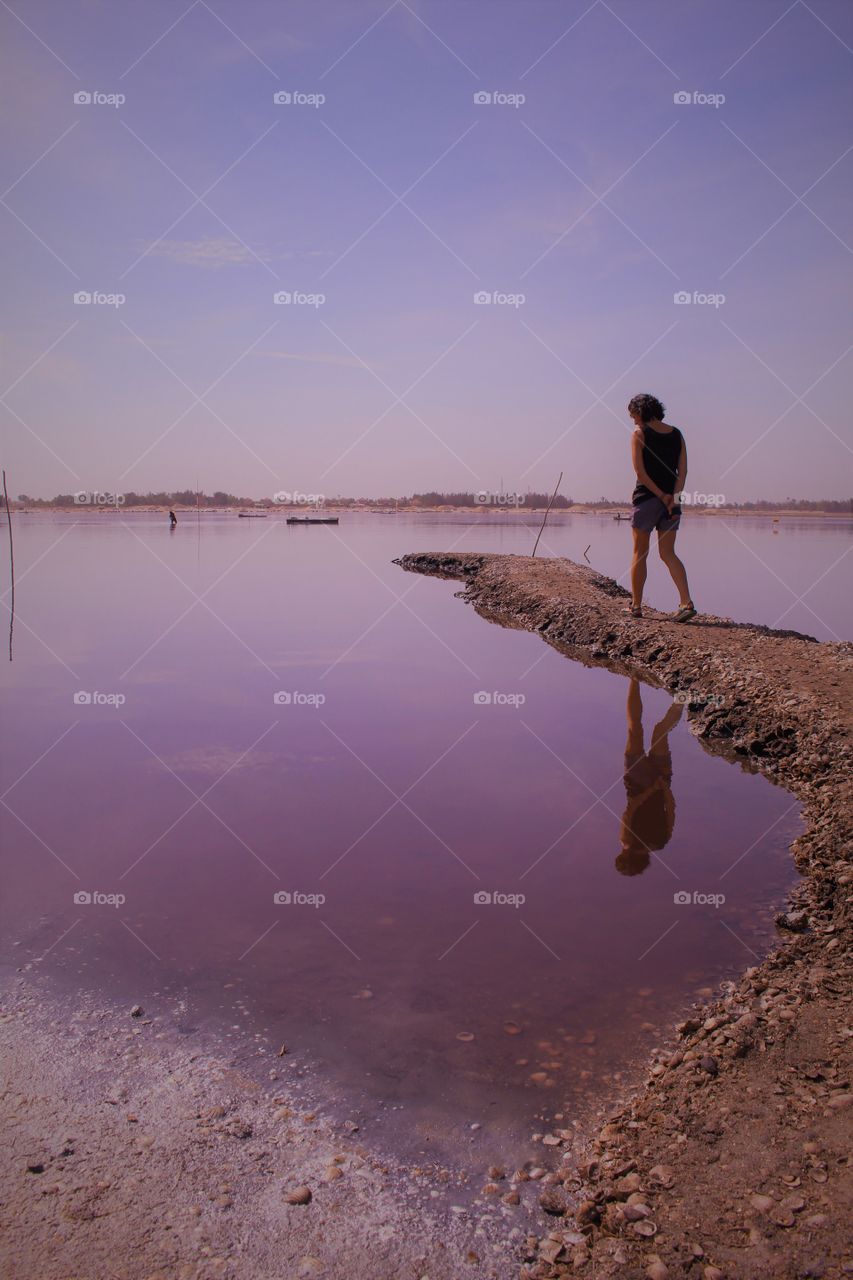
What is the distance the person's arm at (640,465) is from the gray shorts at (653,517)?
15cm

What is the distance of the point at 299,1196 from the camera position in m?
2.30

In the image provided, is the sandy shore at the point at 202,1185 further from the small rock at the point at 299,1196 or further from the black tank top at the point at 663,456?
the black tank top at the point at 663,456

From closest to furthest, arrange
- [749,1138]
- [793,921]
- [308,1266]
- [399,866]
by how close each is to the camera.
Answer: [308,1266]
[749,1138]
[793,921]
[399,866]

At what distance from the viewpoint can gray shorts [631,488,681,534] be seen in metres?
10.1

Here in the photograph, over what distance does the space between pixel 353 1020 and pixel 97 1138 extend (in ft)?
3.16

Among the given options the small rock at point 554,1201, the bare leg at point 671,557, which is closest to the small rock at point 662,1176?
the small rock at point 554,1201

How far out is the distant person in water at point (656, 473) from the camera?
978 cm

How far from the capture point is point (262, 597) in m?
17.5

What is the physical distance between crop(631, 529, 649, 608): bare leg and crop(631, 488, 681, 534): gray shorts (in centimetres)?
10

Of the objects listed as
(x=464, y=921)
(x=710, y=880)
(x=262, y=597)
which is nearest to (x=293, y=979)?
(x=464, y=921)

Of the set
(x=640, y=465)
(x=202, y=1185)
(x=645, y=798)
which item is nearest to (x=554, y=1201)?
(x=202, y=1185)

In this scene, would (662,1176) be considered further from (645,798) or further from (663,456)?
(663,456)

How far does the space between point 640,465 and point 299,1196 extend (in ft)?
29.1

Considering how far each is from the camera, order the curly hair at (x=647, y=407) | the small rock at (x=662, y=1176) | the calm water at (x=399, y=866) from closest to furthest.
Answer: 1. the small rock at (x=662, y=1176)
2. the calm water at (x=399, y=866)
3. the curly hair at (x=647, y=407)
